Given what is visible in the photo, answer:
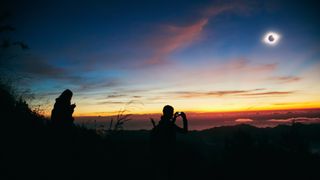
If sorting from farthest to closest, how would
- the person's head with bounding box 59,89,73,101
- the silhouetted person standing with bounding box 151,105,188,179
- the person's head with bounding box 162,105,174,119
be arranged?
the person's head with bounding box 59,89,73,101
the person's head with bounding box 162,105,174,119
the silhouetted person standing with bounding box 151,105,188,179

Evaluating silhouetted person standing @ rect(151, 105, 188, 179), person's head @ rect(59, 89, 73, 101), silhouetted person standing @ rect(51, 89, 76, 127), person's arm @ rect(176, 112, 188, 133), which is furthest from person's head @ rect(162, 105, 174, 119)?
person's head @ rect(59, 89, 73, 101)

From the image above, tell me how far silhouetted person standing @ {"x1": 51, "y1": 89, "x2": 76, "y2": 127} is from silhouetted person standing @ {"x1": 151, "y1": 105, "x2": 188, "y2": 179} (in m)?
2.70

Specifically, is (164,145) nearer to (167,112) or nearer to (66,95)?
(167,112)

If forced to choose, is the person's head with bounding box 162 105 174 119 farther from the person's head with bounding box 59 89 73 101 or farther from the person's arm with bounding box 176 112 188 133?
the person's head with bounding box 59 89 73 101

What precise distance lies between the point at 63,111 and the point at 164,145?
344 cm

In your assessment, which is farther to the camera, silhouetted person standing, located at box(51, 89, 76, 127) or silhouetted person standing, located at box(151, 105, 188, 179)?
silhouetted person standing, located at box(51, 89, 76, 127)

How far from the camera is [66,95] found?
9195mm

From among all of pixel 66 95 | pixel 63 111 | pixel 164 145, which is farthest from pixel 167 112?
pixel 66 95

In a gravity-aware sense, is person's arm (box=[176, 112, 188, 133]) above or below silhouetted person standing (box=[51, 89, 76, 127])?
below

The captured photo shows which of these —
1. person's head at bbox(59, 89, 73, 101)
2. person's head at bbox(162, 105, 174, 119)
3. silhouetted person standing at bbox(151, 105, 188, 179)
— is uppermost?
person's head at bbox(59, 89, 73, 101)

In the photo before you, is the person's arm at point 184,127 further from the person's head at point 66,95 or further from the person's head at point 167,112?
the person's head at point 66,95

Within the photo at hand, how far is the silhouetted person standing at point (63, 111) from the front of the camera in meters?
7.98

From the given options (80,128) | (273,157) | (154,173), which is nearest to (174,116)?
(154,173)

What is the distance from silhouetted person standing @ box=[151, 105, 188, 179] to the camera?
772 cm
